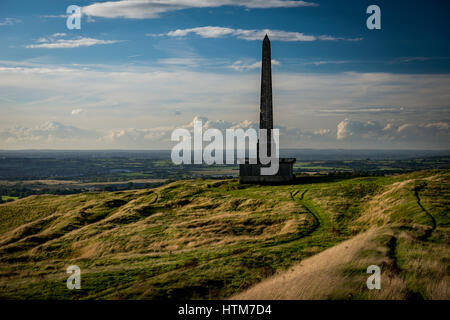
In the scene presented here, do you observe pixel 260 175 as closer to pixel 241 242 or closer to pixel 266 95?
pixel 266 95

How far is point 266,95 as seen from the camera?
36406 millimetres

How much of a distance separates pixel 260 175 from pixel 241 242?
1635 centimetres

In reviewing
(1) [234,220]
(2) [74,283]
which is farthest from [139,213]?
(2) [74,283]

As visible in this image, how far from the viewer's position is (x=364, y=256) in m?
15.2

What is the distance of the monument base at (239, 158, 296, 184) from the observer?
36.4m

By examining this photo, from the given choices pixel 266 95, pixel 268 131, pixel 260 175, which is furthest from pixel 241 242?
pixel 266 95

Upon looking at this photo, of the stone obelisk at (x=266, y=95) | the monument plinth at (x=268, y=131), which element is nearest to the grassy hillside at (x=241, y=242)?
the monument plinth at (x=268, y=131)

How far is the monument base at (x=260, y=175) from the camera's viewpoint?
36.4m

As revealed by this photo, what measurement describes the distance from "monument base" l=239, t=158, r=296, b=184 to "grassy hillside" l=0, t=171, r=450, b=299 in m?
1.59

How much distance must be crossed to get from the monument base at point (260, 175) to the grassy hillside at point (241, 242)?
159cm

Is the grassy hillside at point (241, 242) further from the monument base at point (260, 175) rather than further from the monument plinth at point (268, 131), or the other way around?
the monument plinth at point (268, 131)

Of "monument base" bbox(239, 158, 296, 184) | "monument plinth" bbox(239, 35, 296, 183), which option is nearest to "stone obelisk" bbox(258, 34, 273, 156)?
"monument plinth" bbox(239, 35, 296, 183)
